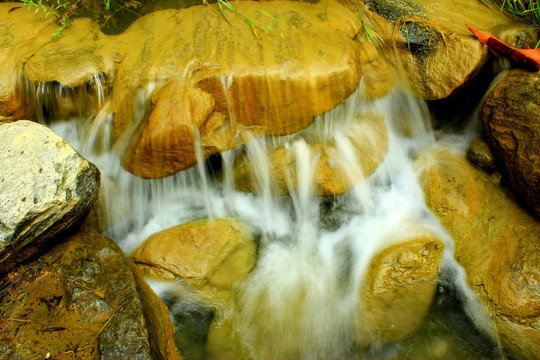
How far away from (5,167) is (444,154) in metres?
3.70

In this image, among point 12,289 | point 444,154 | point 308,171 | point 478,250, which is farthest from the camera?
point 444,154

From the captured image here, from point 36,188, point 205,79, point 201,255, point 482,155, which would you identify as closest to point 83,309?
point 36,188

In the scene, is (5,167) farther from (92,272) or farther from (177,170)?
(177,170)

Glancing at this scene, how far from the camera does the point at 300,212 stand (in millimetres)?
Result: 3756

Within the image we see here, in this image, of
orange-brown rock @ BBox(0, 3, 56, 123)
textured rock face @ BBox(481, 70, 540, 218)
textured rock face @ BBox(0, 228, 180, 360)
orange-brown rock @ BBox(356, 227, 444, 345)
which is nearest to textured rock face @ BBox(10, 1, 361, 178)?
orange-brown rock @ BBox(0, 3, 56, 123)

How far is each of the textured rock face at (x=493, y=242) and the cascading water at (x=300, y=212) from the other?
12 centimetres

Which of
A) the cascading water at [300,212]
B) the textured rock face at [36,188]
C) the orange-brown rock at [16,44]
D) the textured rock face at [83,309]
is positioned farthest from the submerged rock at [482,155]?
the orange-brown rock at [16,44]

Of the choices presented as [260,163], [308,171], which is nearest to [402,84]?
[308,171]

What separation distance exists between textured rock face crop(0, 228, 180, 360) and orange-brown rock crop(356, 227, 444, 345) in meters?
1.51

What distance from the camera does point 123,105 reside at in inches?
137

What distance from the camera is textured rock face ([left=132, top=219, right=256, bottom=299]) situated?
10.5 ft

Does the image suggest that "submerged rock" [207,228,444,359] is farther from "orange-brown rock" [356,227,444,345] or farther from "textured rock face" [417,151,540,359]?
"textured rock face" [417,151,540,359]

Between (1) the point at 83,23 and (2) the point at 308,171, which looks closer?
(2) the point at 308,171

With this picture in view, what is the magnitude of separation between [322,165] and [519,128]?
163 centimetres
